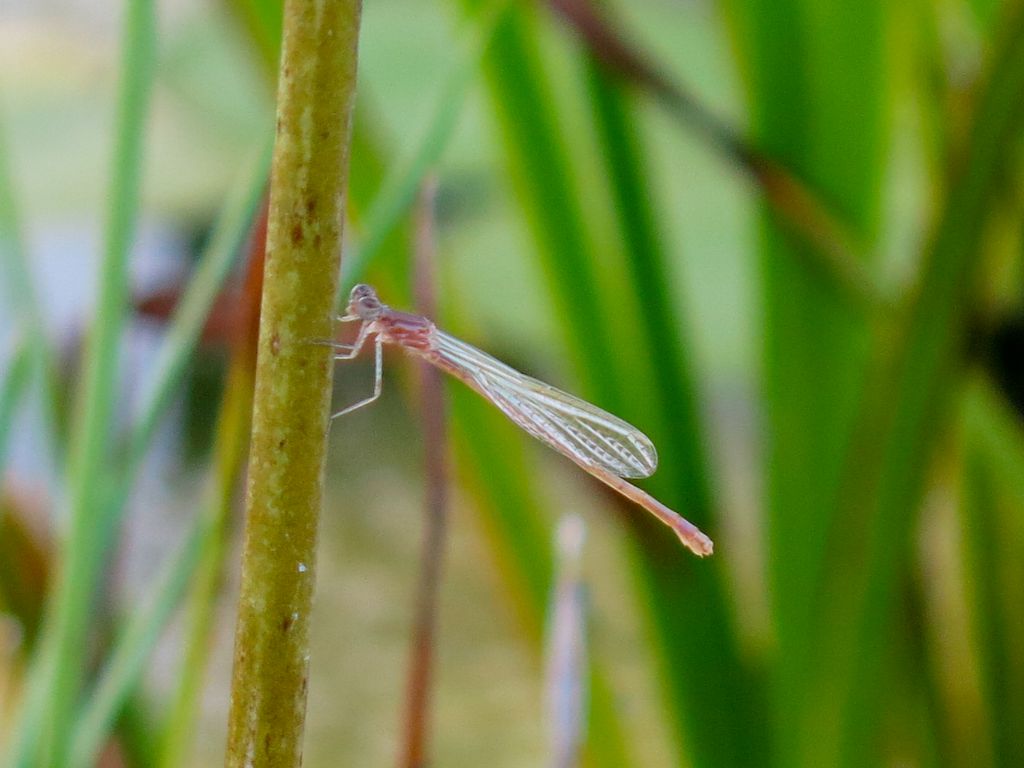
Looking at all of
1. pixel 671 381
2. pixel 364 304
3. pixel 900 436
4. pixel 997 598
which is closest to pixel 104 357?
pixel 364 304

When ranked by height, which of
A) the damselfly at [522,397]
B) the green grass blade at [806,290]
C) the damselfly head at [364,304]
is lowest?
the damselfly at [522,397]

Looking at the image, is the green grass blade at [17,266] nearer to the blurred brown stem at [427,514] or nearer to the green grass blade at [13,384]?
the green grass blade at [13,384]

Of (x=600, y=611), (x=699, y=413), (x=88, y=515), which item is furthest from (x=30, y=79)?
(x=88, y=515)

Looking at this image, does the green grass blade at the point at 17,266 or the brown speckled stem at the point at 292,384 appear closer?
the brown speckled stem at the point at 292,384

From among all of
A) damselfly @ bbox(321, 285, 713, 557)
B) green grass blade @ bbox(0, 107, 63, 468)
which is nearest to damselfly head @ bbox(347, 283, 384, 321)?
damselfly @ bbox(321, 285, 713, 557)

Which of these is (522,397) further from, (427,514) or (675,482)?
(675,482)

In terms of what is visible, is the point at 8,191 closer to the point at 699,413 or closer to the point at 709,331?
the point at 699,413

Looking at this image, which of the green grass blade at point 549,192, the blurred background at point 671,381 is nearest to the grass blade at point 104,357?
the blurred background at point 671,381

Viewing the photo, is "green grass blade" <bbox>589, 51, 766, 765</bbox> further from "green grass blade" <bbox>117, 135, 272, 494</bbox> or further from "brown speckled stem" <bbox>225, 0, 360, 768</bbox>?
"brown speckled stem" <bbox>225, 0, 360, 768</bbox>
